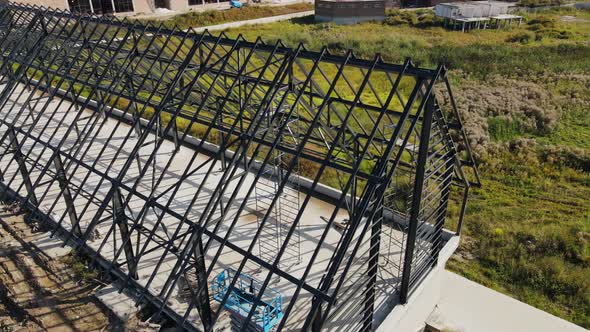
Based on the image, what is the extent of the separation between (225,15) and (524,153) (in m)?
48.4

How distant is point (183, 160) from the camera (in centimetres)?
1773

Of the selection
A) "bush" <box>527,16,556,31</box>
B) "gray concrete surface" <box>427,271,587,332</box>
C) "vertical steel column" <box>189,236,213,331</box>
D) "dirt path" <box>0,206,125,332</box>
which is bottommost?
"gray concrete surface" <box>427,271,587,332</box>

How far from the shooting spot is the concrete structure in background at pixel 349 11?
56.6 metres

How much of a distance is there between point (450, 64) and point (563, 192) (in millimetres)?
19839

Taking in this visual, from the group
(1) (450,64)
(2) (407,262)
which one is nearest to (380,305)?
(2) (407,262)

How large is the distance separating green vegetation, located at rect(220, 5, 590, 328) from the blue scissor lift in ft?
23.0

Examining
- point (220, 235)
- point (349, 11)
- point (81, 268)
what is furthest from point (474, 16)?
point (81, 268)

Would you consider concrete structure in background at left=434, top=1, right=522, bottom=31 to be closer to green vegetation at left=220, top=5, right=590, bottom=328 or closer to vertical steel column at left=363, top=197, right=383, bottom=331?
green vegetation at left=220, top=5, right=590, bottom=328

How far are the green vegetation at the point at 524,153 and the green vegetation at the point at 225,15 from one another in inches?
678

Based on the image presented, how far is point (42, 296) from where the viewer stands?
11938 mm

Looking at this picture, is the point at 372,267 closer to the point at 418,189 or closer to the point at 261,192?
the point at 418,189

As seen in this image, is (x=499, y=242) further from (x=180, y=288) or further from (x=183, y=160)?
(x=183, y=160)

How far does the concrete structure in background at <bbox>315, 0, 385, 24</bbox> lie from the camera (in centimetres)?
5662

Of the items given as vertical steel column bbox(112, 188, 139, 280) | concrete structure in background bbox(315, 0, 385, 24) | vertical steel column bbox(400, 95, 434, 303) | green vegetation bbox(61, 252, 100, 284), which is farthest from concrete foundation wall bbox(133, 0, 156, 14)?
vertical steel column bbox(400, 95, 434, 303)
